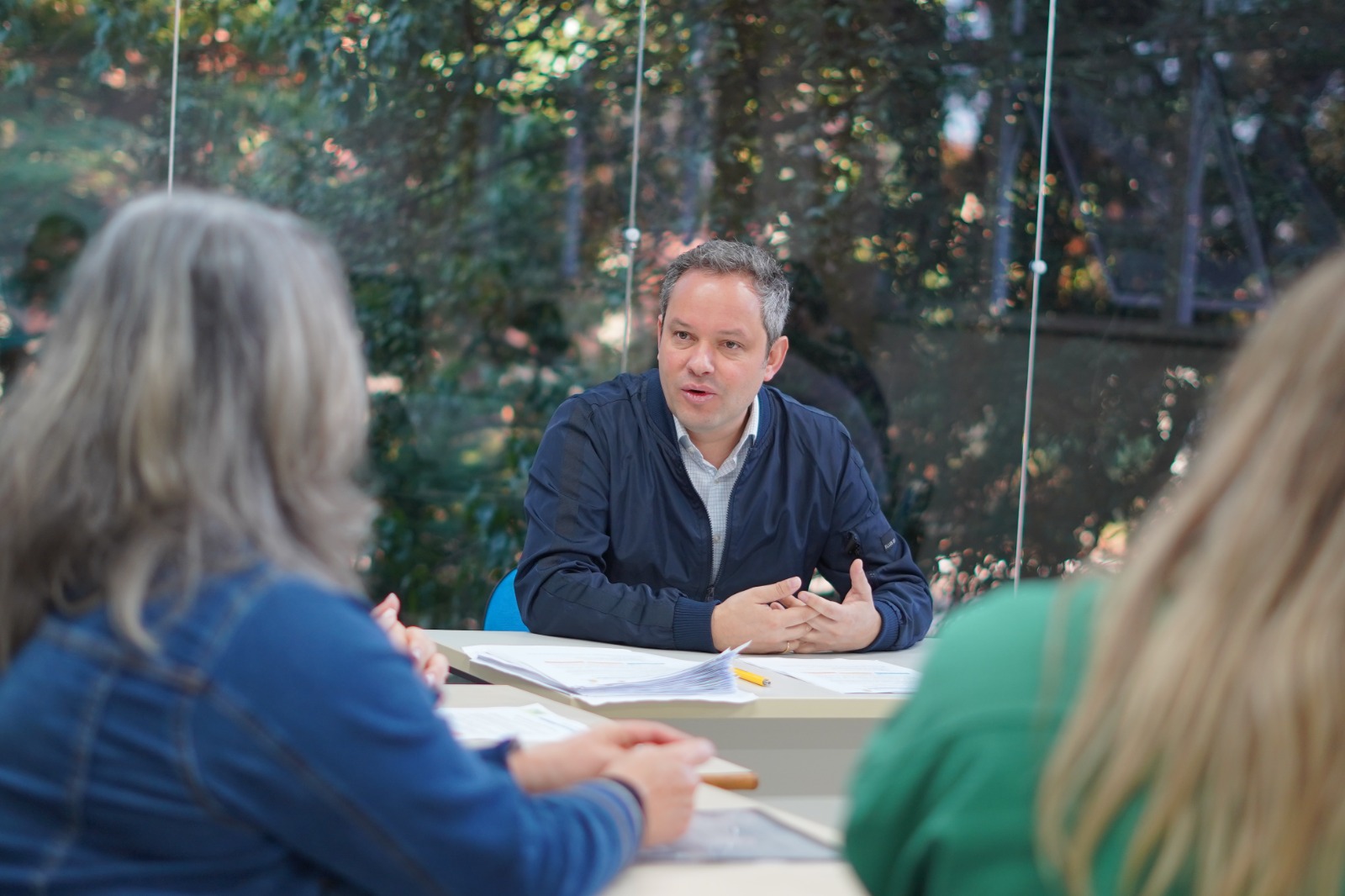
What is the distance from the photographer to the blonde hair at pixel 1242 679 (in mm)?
770

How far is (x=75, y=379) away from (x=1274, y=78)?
15.0 feet

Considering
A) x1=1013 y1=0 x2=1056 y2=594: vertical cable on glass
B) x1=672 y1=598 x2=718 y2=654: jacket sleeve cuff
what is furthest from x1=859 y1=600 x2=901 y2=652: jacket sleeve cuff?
x1=1013 y1=0 x2=1056 y2=594: vertical cable on glass

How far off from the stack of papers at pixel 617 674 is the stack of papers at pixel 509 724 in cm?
13

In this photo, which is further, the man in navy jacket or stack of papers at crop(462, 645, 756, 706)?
the man in navy jacket

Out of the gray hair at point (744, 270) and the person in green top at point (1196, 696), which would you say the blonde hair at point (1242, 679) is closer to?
the person in green top at point (1196, 696)

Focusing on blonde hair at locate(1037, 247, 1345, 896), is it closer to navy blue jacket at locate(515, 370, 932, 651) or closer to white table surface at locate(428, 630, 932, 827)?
white table surface at locate(428, 630, 932, 827)

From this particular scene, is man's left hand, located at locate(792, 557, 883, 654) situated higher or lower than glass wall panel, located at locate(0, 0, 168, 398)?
lower

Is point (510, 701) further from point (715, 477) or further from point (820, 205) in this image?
point (820, 205)

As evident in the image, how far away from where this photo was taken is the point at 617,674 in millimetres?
2072

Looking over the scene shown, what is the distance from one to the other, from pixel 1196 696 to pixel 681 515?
6.94 feet

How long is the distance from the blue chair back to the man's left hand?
2.33ft

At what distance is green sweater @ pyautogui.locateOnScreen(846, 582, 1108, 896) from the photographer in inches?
33.4

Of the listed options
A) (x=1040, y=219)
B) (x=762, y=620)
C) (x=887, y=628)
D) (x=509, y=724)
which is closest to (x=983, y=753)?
(x=509, y=724)

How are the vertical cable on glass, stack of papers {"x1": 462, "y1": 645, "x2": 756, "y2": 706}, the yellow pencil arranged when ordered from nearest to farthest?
stack of papers {"x1": 462, "y1": 645, "x2": 756, "y2": 706}, the yellow pencil, the vertical cable on glass
